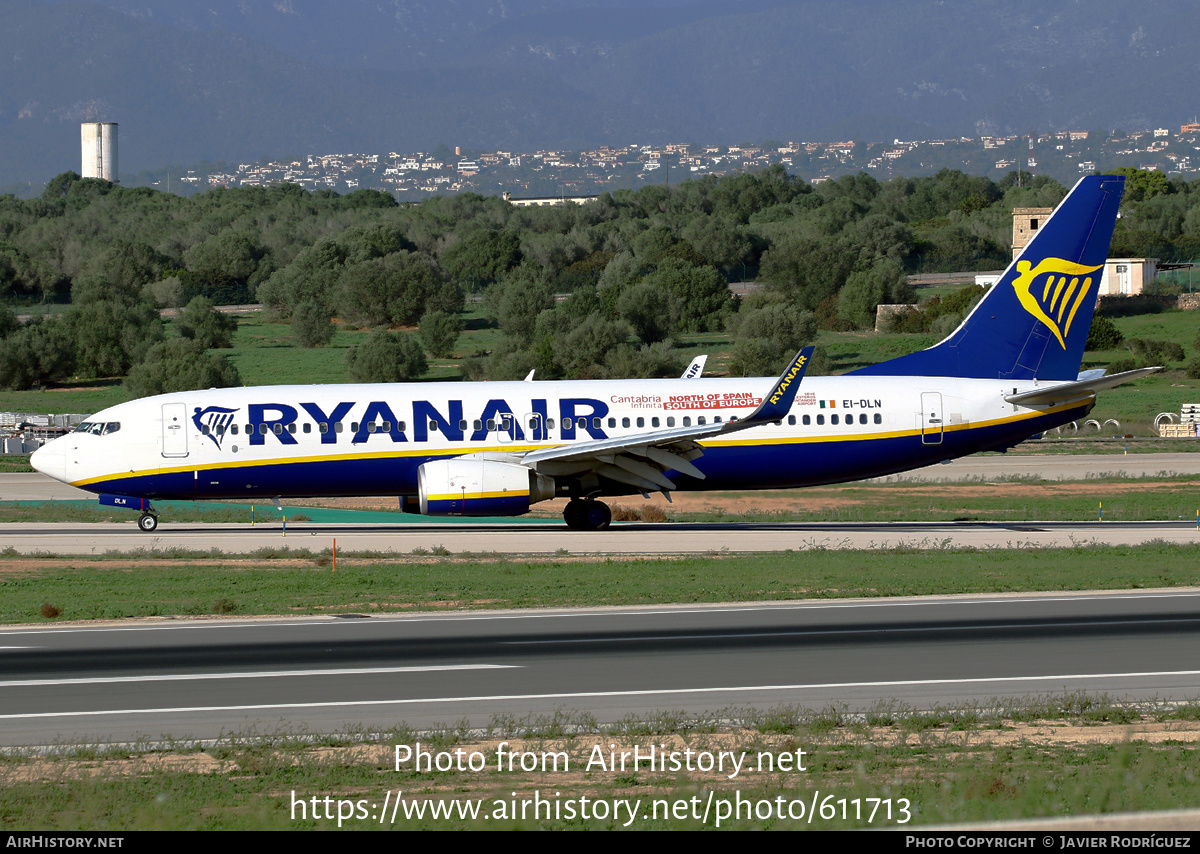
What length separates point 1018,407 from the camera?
1396 inches

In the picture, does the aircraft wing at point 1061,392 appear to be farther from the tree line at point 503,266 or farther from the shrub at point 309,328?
the shrub at point 309,328

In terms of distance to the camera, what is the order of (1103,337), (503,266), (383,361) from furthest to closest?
(503,266)
(1103,337)
(383,361)

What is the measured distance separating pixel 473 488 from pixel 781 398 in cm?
755

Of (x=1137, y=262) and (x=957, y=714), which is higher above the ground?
(x=1137, y=262)

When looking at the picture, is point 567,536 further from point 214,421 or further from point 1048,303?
point 1048,303

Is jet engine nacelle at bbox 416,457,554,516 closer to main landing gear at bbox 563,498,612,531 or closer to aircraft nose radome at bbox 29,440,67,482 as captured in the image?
main landing gear at bbox 563,498,612,531

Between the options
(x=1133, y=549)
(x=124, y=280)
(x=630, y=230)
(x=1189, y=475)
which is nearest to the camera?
(x=1133, y=549)

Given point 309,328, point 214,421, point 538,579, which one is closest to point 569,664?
point 538,579

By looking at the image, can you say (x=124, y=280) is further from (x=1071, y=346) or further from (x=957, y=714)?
(x=957, y=714)

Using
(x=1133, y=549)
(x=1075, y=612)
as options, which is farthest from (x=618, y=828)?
(x=1133, y=549)

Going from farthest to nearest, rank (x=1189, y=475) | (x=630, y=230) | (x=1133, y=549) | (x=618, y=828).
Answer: (x=630, y=230), (x=1189, y=475), (x=1133, y=549), (x=618, y=828)

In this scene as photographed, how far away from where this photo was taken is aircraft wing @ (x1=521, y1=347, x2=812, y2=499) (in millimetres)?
31906

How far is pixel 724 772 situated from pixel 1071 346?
27747 mm

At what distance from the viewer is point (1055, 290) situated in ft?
119
